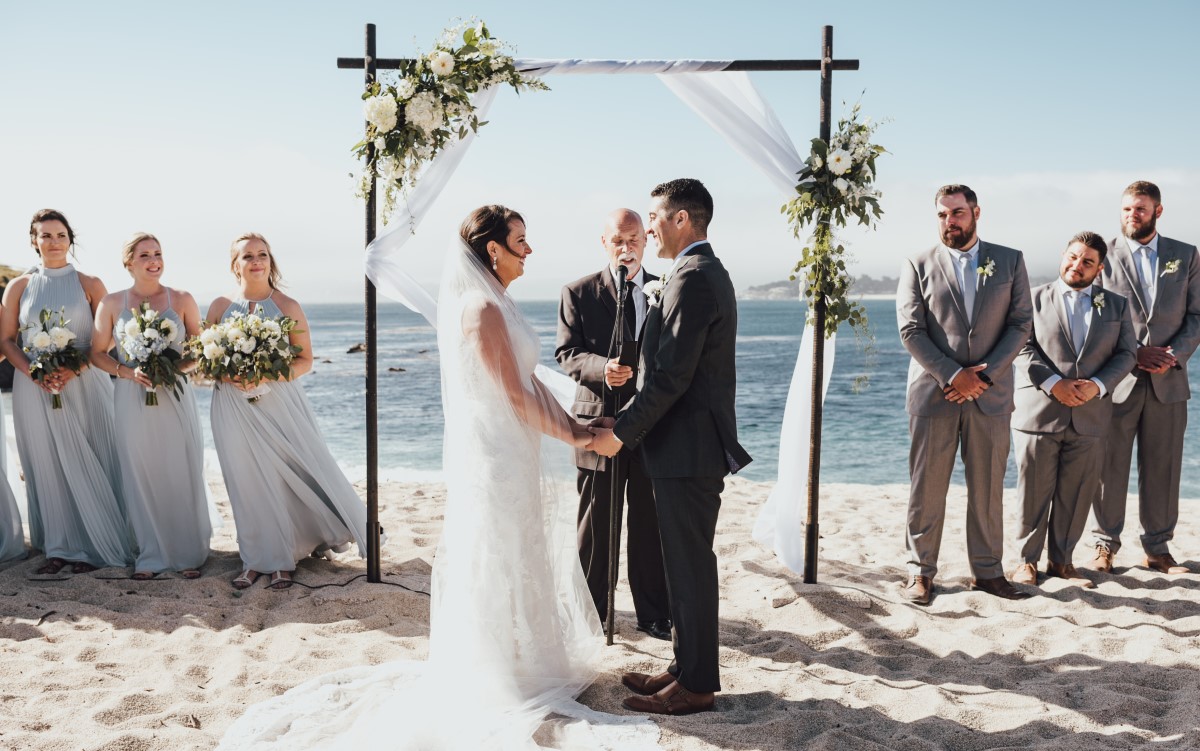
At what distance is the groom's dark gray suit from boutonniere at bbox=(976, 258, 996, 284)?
82.7 inches

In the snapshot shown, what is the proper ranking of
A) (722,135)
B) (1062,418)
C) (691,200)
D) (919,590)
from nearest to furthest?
(691,200), (919,590), (722,135), (1062,418)

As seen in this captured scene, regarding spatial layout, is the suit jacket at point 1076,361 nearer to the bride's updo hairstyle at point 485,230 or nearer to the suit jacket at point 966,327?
the suit jacket at point 966,327

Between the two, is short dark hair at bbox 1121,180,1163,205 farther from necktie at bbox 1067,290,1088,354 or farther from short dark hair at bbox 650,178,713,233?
short dark hair at bbox 650,178,713,233

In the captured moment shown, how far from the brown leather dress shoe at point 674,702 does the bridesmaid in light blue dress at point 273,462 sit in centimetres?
257

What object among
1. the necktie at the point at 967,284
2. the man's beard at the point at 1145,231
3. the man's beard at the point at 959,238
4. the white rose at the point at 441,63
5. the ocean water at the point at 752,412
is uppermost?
the white rose at the point at 441,63

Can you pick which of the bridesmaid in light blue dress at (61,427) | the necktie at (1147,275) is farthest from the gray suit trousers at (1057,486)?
the bridesmaid in light blue dress at (61,427)

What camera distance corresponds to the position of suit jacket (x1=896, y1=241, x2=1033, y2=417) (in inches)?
199

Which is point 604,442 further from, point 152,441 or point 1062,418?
point 152,441

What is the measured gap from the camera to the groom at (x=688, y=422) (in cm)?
356

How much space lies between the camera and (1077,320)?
5449 millimetres

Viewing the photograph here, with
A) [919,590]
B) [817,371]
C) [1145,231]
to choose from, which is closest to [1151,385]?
[1145,231]

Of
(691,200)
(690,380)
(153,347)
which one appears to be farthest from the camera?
(153,347)

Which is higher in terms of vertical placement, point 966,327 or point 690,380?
point 966,327

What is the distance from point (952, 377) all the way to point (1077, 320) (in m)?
1.09
